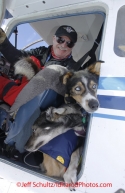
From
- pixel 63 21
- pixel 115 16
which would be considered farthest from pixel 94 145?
pixel 63 21

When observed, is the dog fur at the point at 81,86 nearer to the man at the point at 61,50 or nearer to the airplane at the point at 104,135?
the airplane at the point at 104,135

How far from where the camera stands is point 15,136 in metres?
1.82

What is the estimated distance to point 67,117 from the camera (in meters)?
1.78

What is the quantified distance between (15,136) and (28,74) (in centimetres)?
64

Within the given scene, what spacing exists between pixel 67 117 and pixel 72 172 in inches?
18.7

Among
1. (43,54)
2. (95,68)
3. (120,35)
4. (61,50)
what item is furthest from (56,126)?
(43,54)

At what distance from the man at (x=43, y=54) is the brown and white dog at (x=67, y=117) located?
433mm

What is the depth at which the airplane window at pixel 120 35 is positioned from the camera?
1.68m

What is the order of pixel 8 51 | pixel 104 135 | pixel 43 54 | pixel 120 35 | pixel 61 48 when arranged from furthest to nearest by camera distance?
pixel 43 54
pixel 61 48
pixel 8 51
pixel 120 35
pixel 104 135

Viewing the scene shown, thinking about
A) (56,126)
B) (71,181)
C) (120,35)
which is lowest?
(71,181)

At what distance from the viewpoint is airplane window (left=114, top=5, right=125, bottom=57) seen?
1.68 m

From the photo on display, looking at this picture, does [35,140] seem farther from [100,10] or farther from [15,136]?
[100,10]

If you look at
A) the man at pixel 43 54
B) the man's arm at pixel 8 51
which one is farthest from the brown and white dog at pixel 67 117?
the man's arm at pixel 8 51

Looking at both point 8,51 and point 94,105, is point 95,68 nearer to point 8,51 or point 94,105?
point 94,105
